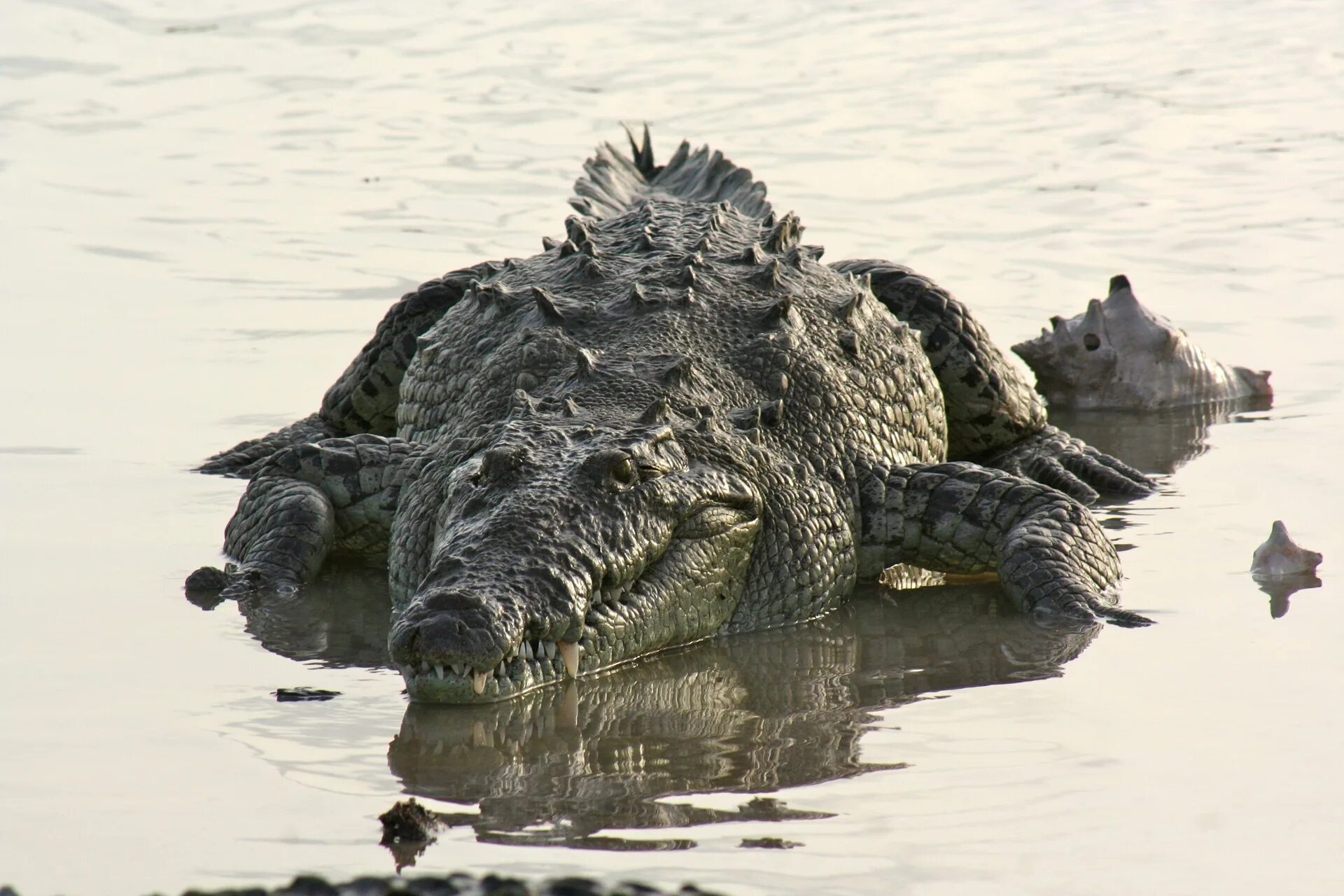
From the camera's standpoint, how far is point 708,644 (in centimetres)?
618

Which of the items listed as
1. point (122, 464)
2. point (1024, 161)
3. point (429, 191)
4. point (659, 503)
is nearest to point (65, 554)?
point (122, 464)

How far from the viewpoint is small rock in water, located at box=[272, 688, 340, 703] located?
5512 millimetres

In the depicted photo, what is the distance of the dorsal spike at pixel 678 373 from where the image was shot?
6.40 meters

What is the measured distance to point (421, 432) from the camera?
24.0ft

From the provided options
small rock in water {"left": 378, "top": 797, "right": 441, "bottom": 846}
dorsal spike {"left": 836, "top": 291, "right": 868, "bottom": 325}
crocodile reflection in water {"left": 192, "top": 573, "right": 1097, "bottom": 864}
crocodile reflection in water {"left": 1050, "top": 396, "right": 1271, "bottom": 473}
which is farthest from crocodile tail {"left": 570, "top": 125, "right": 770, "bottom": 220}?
small rock in water {"left": 378, "top": 797, "right": 441, "bottom": 846}

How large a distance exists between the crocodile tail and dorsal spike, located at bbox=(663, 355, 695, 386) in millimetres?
2283

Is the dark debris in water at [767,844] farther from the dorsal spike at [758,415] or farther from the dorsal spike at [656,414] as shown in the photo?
the dorsal spike at [758,415]

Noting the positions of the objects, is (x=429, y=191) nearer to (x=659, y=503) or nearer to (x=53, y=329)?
(x=53, y=329)

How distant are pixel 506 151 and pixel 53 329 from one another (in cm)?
520

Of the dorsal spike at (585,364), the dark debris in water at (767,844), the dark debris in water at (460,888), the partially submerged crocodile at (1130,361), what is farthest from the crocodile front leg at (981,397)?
the dark debris in water at (460,888)

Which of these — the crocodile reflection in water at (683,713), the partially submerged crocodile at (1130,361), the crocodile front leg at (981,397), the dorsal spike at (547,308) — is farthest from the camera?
the partially submerged crocodile at (1130,361)

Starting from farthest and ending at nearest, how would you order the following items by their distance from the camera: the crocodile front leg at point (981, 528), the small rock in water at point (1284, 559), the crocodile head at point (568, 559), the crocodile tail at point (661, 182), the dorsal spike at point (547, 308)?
1. the crocodile tail at point (661, 182)
2. the dorsal spike at point (547, 308)
3. the small rock in water at point (1284, 559)
4. the crocodile front leg at point (981, 528)
5. the crocodile head at point (568, 559)

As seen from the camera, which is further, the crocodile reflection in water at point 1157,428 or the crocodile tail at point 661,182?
the crocodile tail at point 661,182

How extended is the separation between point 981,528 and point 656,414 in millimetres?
1378
